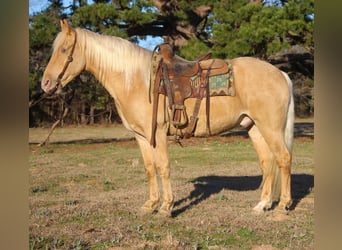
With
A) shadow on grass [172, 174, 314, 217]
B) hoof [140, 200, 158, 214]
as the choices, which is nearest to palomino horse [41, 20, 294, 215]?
hoof [140, 200, 158, 214]

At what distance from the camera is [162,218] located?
3793 mm

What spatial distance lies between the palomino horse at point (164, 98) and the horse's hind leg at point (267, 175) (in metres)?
0.04

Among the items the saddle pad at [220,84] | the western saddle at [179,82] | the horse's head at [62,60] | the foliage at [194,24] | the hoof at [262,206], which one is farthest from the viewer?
the foliage at [194,24]

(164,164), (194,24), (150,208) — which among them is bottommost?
(150,208)

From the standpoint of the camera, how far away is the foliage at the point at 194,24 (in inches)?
368

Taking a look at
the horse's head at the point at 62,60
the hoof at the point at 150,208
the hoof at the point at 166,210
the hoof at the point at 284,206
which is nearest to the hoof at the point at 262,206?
the hoof at the point at 284,206

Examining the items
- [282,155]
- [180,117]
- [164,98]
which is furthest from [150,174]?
[282,155]

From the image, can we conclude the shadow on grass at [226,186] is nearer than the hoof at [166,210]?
No

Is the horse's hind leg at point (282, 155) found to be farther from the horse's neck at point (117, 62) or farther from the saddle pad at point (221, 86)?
the horse's neck at point (117, 62)

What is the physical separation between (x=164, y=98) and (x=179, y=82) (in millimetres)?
227

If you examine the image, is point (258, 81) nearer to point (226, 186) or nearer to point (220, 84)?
point (220, 84)
